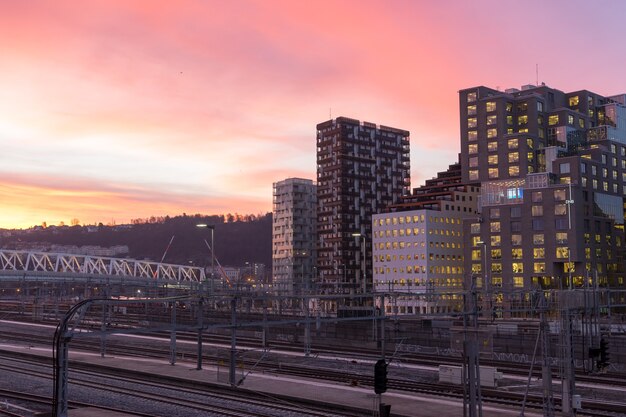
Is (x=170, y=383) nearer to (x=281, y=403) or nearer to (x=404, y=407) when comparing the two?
(x=281, y=403)

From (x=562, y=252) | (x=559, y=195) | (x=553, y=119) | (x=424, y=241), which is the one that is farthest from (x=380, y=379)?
(x=553, y=119)

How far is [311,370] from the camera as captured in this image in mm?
40344

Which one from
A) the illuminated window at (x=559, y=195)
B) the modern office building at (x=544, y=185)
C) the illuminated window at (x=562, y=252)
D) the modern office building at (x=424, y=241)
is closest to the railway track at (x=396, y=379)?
the modern office building at (x=544, y=185)

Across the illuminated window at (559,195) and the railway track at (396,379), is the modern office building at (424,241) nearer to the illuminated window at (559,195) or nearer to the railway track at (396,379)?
the illuminated window at (559,195)

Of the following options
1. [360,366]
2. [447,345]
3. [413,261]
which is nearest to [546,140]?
[413,261]

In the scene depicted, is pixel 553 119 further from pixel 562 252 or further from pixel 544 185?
pixel 562 252

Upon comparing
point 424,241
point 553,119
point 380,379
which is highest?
point 553,119

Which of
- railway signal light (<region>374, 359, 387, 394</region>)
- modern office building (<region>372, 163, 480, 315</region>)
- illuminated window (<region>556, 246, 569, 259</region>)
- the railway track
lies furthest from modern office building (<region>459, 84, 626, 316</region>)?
railway signal light (<region>374, 359, 387, 394</region>)

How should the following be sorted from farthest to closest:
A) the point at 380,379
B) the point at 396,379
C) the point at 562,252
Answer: the point at 562,252 < the point at 396,379 < the point at 380,379

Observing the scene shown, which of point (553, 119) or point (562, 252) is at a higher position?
point (553, 119)

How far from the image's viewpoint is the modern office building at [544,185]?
128750 mm

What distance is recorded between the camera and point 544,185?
5226 inches

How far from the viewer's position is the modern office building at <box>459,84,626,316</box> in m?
129

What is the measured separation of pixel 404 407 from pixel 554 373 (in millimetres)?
17041
